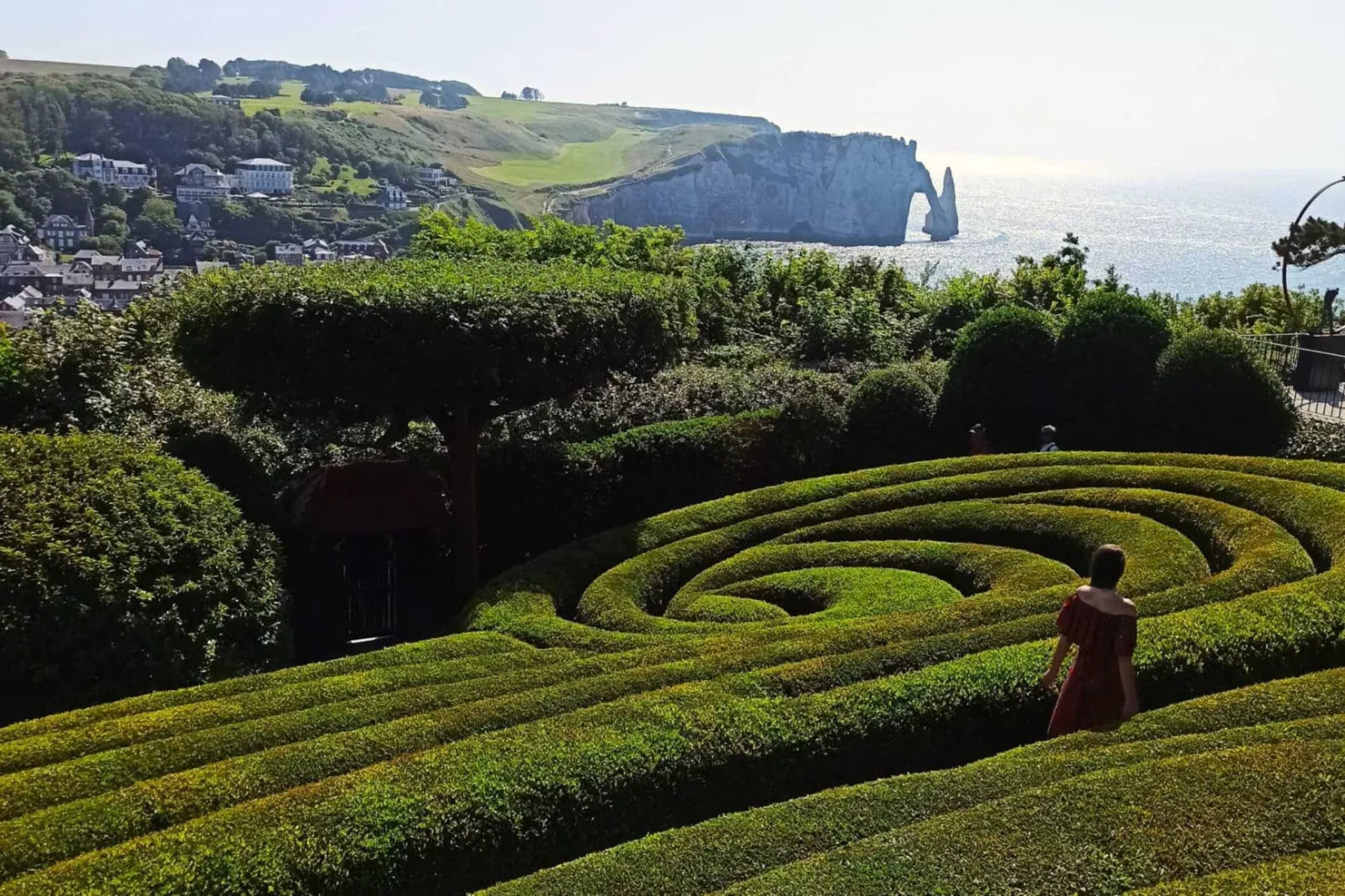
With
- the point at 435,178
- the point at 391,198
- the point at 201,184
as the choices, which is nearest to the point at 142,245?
the point at 201,184

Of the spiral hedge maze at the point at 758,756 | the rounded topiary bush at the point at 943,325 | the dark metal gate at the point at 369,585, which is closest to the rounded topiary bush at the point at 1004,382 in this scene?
the rounded topiary bush at the point at 943,325

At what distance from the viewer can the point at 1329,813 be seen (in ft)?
19.6

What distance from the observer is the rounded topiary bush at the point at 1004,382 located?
21.5 metres

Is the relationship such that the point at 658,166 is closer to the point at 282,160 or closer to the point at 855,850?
the point at 282,160

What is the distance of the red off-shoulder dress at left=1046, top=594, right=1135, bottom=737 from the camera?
7496mm

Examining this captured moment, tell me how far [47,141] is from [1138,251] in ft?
384

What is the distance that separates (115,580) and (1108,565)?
30.5ft

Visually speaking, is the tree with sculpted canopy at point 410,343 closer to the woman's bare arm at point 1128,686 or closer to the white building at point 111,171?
the woman's bare arm at point 1128,686

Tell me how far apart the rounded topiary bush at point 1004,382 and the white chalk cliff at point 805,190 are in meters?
124

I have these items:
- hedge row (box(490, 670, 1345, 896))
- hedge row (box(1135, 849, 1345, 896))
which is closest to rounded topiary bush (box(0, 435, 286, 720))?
hedge row (box(490, 670, 1345, 896))

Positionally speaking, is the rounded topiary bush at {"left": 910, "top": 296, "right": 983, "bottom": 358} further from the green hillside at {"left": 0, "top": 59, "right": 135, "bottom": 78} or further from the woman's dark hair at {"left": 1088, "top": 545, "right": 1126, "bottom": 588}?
A: the green hillside at {"left": 0, "top": 59, "right": 135, "bottom": 78}

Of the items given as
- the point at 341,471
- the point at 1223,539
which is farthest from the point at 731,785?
A: the point at 341,471

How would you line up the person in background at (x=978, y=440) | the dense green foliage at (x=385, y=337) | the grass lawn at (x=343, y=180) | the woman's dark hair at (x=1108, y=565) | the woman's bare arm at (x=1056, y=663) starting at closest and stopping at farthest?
1. the woman's dark hair at (x=1108, y=565)
2. the woman's bare arm at (x=1056, y=663)
3. the dense green foliage at (x=385, y=337)
4. the person in background at (x=978, y=440)
5. the grass lawn at (x=343, y=180)

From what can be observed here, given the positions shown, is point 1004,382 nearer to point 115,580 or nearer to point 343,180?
point 115,580
